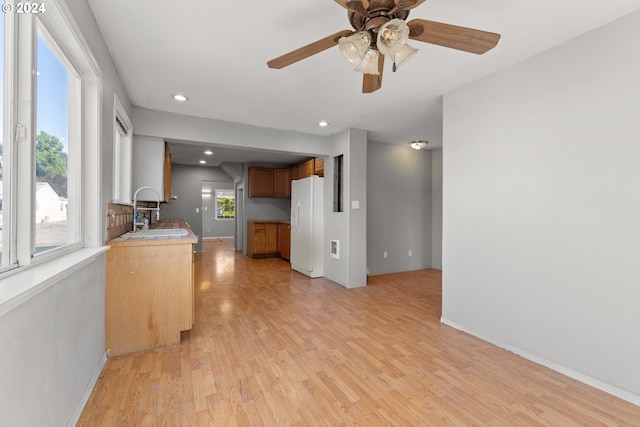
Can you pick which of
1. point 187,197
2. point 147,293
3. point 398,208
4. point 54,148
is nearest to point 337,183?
point 398,208

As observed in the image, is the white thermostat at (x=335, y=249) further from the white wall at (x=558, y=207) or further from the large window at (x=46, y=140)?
the large window at (x=46, y=140)

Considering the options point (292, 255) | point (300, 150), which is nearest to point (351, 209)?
point (300, 150)

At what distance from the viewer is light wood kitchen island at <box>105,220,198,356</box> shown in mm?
2240

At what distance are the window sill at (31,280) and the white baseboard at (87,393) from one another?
2.68ft

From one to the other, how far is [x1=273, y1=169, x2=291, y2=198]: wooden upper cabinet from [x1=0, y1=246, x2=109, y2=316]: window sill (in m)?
5.49

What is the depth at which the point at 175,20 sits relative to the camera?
184cm

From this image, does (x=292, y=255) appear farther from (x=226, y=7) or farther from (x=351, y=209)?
(x=226, y=7)

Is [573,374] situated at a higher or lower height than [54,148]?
lower

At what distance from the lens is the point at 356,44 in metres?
A: 1.43

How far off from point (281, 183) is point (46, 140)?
5.59 m

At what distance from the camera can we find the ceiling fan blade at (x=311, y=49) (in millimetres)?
1493

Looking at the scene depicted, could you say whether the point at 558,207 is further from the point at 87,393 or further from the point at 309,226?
the point at 309,226

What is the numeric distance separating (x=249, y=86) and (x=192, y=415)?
8.60 feet

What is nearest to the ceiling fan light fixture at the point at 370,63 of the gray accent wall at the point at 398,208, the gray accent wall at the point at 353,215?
the gray accent wall at the point at 353,215
